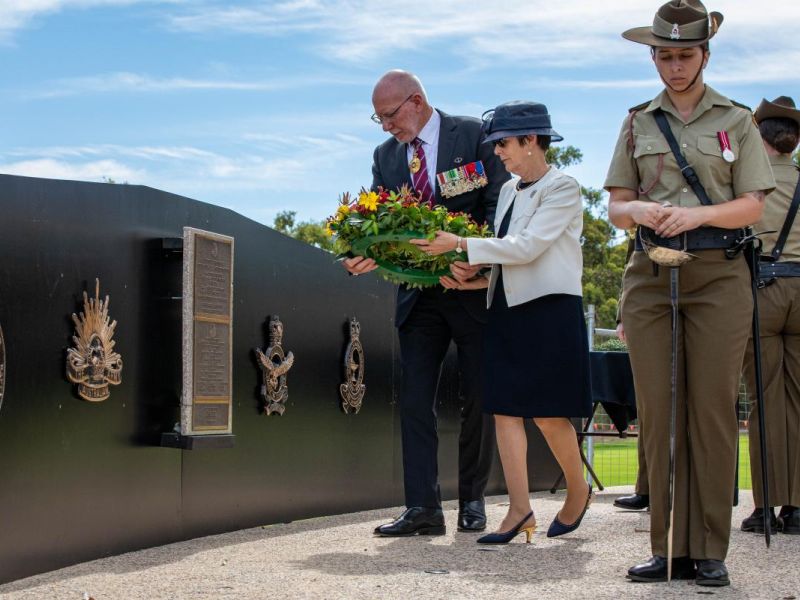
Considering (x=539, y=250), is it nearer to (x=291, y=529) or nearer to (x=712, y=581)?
(x=712, y=581)

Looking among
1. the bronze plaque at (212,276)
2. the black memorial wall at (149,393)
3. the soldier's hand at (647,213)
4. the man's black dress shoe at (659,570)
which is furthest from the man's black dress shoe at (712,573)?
the bronze plaque at (212,276)

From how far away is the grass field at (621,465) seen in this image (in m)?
15.4

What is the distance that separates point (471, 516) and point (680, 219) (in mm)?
2582

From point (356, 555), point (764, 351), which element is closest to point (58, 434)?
point (356, 555)

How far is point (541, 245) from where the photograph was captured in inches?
235

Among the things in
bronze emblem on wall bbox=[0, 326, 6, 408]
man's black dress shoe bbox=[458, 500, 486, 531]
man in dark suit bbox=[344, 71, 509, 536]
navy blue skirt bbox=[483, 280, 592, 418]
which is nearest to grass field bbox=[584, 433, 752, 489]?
man's black dress shoe bbox=[458, 500, 486, 531]

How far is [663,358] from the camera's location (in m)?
5.04

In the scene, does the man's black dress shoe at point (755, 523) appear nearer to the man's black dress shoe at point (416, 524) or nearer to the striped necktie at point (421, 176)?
the man's black dress shoe at point (416, 524)

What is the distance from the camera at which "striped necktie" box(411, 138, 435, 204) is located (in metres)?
6.80

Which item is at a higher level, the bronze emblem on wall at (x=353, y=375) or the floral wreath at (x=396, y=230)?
the floral wreath at (x=396, y=230)

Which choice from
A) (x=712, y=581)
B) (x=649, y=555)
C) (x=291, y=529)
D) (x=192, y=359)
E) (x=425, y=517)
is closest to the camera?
(x=712, y=581)

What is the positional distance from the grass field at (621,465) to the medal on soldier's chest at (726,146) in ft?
27.3

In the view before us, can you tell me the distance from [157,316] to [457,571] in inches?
76.2

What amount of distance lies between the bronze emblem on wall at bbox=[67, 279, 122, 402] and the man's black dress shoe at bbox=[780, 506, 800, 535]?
12.2ft
